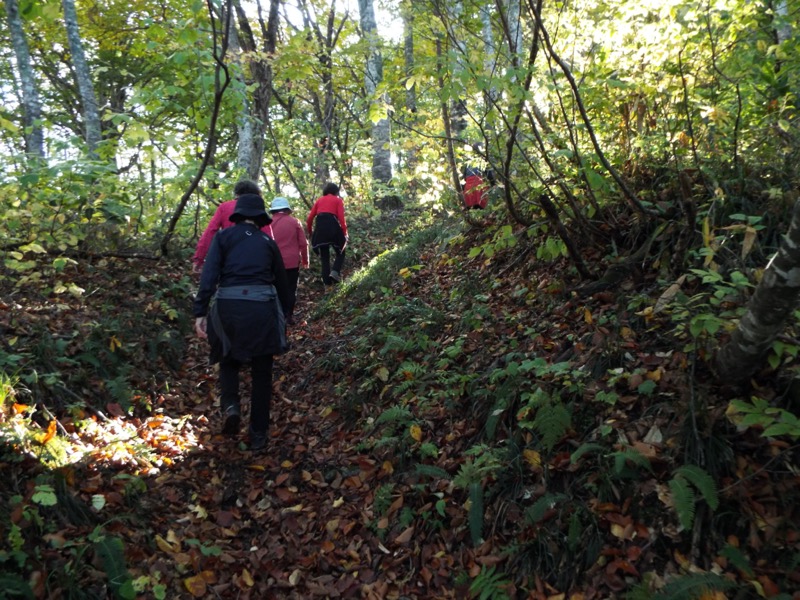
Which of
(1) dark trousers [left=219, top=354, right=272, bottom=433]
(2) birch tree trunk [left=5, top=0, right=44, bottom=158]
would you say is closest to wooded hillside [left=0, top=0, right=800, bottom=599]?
(1) dark trousers [left=219, top=354, right=272, bottom=433]

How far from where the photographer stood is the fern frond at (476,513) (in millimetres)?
3379

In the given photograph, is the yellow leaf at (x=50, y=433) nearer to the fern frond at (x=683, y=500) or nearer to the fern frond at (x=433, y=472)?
the fern frond at (x=433, y=472)

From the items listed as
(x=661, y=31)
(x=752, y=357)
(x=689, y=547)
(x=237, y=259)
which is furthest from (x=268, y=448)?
(x=661, y=31)

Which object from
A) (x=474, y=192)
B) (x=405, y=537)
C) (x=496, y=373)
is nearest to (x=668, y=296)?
(x=496, y=373)

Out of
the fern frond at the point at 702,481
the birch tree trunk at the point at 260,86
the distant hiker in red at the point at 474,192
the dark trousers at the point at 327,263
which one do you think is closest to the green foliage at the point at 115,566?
the fern frond at the point at 702,481

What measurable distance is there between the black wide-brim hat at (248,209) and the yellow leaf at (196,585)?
3.17 metres

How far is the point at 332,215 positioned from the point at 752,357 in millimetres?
8022

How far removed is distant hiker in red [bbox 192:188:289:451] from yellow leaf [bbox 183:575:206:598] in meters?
1.65

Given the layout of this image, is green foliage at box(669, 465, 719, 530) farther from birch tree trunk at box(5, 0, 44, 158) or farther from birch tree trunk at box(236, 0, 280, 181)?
birch tree trunk at box(5, 0, 44, 158)

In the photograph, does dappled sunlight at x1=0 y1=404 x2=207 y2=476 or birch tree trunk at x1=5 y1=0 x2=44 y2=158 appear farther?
birch tree trunk at x1=5 y1=0 x2=44 y2=158

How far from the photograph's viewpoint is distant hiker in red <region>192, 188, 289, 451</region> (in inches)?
188

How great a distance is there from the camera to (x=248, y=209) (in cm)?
507

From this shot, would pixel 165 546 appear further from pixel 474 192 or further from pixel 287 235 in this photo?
pixel 474 192

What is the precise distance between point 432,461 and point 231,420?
2.06 meters
